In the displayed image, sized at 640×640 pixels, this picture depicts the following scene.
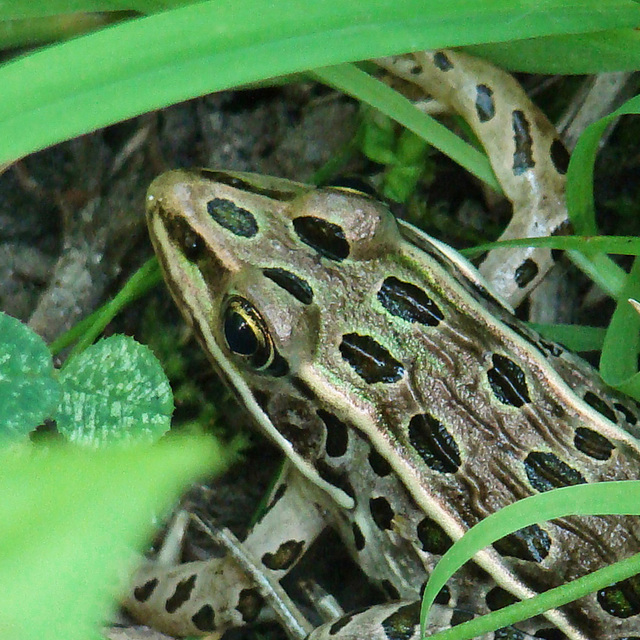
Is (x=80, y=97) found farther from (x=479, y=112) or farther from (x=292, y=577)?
(x=292, y=577)

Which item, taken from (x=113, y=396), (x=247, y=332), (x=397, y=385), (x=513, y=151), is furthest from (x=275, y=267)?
(x=513, y=151)

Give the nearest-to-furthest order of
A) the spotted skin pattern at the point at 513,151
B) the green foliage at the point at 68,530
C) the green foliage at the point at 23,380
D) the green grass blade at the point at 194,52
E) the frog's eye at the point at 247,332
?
the green foliage at the point at 68,530 → the green grass blade at the point at 194,52 → the green foliage at the point at 23,380 → the frog's eye at the point at 247,332 → the spotted skin pattern at the point at 513,151

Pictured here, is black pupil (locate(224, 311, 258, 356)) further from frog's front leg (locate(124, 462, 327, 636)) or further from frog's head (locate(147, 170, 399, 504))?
frog's front leg (locate(124, 462, 327, 636))

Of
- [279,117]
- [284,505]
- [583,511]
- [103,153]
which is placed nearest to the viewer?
[583,511]

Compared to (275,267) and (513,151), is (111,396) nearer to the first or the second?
(275,267)

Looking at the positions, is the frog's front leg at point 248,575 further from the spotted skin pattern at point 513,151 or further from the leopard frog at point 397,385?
the spotted skin pattern at point 513,151

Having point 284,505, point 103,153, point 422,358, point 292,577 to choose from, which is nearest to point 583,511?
point 422,358

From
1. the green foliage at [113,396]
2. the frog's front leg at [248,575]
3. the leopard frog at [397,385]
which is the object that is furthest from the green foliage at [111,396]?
the frog's front leg at [248,575]
